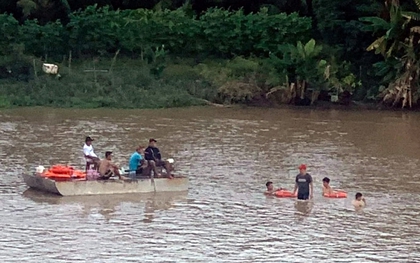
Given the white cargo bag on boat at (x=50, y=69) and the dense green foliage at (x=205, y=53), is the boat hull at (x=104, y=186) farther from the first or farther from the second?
the white cargo bag on boat at (x=50, y=69)

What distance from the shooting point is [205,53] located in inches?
1626

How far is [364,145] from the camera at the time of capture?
1100 inches

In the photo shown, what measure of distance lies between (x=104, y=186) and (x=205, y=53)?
2193 centimetres

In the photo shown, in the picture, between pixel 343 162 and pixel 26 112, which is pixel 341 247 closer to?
pixel 343 162

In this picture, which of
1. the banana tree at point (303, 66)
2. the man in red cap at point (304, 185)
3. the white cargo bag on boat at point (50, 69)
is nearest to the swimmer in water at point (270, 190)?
the man in red cap at point (304, 185)

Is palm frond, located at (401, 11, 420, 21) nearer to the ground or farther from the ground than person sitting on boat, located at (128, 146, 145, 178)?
farther from the ground

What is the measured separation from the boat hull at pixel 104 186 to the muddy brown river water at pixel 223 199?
0.19m

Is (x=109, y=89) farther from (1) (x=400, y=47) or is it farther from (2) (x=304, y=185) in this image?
(2) (x=304, y=185)

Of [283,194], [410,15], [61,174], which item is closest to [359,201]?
[283,194]

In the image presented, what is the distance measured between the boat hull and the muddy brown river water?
0.19 metres

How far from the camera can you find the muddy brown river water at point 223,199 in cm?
1595

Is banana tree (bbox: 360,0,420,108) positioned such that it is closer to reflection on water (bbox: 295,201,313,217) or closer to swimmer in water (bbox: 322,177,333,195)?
swimmer in water (bbox: 322,177,333,195)

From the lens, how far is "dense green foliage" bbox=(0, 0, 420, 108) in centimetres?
3628

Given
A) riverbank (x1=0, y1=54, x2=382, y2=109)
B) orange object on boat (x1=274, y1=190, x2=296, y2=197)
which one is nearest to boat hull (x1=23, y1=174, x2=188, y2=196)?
orange object on boat (x1=274, y1=190, x2=296, y2=197)
